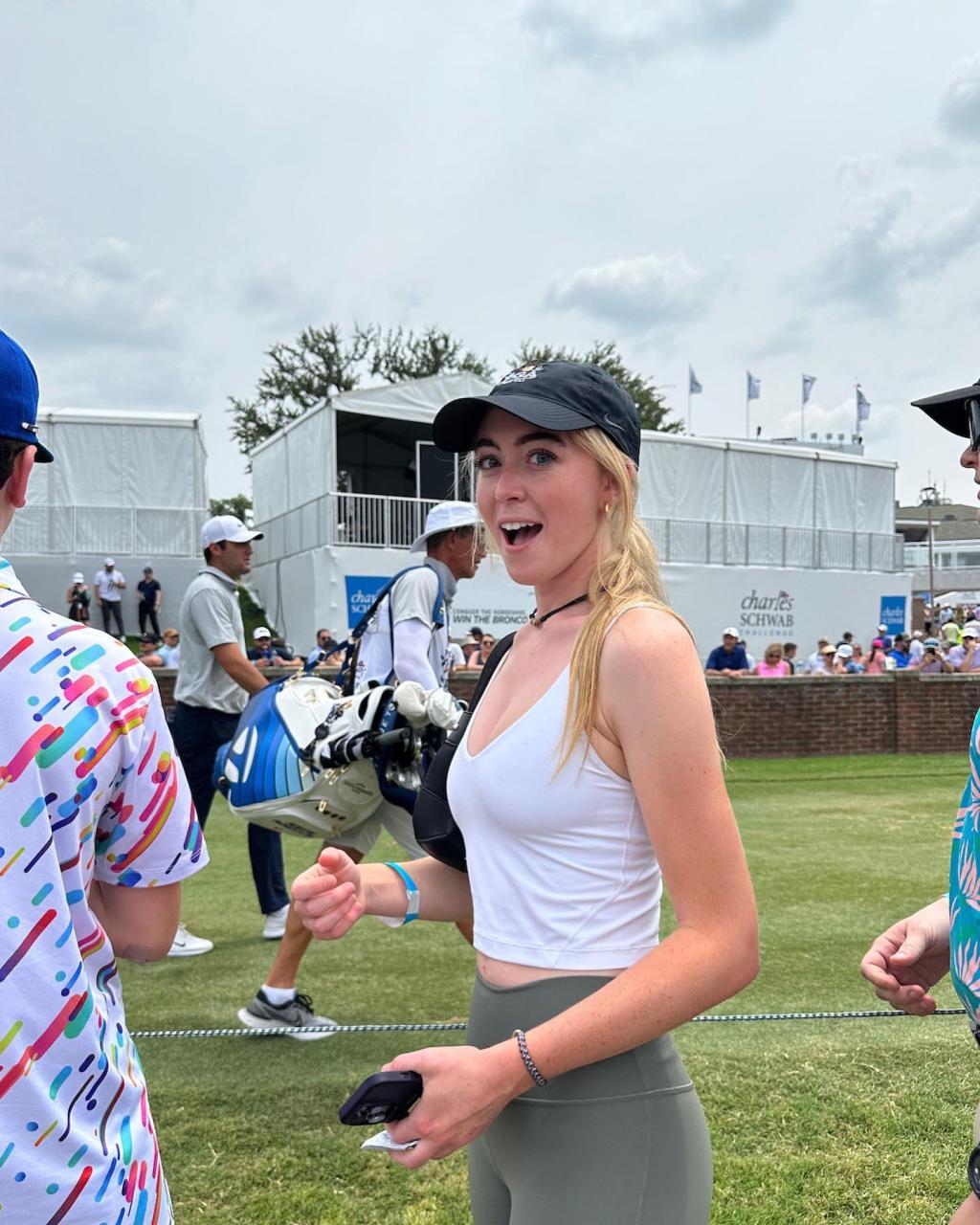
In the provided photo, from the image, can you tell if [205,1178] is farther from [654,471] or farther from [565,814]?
[654,471]

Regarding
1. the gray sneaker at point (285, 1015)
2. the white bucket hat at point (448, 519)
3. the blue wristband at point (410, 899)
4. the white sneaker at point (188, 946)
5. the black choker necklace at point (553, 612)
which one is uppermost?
the white bucket hat at point (448, 519)

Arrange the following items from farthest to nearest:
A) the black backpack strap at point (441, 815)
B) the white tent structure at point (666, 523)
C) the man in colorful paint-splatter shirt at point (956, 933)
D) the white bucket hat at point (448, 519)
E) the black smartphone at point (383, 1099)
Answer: the white tent structure at point (666, 523) < the white bucket hat at point (448, 519) < the black backpack strap at point (441, 815) < the man in colorful paint-splatter shirt at point (956, 933) < the black smartphone at point (383, 1099)

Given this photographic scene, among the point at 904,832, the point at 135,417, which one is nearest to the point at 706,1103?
the point at 904,832

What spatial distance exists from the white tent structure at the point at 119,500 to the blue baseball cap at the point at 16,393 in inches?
971

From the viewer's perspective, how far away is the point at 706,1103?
3783 millimetres

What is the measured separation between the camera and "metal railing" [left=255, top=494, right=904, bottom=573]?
24.2 m

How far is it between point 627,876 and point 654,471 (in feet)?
92.8

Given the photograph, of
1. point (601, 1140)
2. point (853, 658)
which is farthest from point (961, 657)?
point (601, 1140)

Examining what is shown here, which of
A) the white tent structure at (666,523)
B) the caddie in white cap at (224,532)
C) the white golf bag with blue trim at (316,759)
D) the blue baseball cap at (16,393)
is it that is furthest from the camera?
the white tent structure at (666,523)

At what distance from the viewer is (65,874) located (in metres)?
1.37

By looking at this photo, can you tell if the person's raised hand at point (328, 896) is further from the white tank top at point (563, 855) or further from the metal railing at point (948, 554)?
the metal railing at point (948, 554)

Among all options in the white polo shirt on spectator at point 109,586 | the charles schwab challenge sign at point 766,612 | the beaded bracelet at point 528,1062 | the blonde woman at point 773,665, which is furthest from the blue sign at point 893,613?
the beaded bracelet at point 528,1062

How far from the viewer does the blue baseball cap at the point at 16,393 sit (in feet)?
4.69

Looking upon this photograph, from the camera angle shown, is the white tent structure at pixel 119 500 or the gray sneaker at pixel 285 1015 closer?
the gray sneaker at pixel 285 1015
